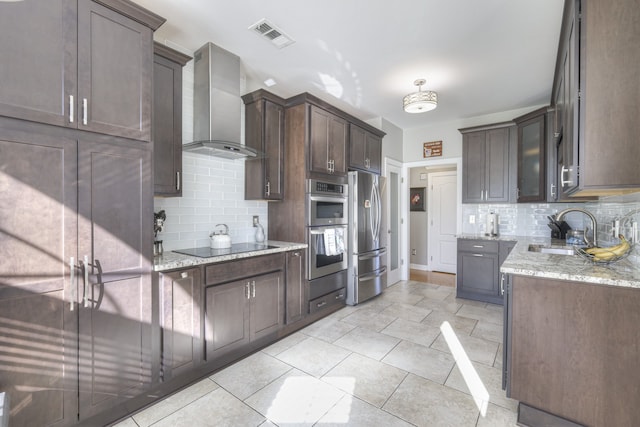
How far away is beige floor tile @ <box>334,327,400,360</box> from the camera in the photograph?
Result: 8.66 ft

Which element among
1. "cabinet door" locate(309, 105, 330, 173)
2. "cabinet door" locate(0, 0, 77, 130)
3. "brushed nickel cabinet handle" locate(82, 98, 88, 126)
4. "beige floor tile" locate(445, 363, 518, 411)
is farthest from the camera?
"cabinet door" locate(309, 105, 330, 173)

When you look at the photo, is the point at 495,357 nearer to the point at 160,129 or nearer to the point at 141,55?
the point at 160,129

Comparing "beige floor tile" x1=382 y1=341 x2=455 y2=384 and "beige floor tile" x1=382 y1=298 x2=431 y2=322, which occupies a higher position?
"beige floor tile" x1=382 y1=298 x2=431 y2=322

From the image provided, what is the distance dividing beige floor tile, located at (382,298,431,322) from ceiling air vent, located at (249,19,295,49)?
10.6 ft

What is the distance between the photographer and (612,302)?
1489 mm

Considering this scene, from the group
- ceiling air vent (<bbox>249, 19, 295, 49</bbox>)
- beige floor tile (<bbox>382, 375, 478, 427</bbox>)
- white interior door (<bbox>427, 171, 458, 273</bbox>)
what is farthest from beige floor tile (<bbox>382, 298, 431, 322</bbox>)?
ceiling air vent (<bbox>249, 19, 295, 49</bbox>)

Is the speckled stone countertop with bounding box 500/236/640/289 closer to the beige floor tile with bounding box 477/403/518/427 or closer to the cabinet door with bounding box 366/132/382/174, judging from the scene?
the beige floor tile with bounding box 477/403/518/427

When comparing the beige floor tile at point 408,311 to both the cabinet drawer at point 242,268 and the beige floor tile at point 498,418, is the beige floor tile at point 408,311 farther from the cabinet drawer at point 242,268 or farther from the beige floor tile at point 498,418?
the cabinet drawer at point 242,268

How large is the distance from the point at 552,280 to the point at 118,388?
8.69 feet

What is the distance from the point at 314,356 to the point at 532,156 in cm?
375

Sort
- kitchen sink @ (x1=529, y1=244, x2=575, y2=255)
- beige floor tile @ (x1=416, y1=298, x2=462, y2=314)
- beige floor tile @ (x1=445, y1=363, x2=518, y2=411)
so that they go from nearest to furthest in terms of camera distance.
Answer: beige floor tile @ (x1=445, y1=363, x2=518, y2=411) → kitchen sink @ (x1=529, y1=244, x2=575, y2=255) → beige floor tile @ (x1=416, y1=298, x2=462, y2=314)

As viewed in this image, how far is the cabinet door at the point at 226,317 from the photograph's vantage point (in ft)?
7.32

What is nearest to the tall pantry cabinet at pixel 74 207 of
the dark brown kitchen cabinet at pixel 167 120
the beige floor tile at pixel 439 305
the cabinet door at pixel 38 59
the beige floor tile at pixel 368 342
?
the cabinet door at pixel 38 59

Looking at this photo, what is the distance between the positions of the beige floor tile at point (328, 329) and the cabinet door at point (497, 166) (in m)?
2.91
